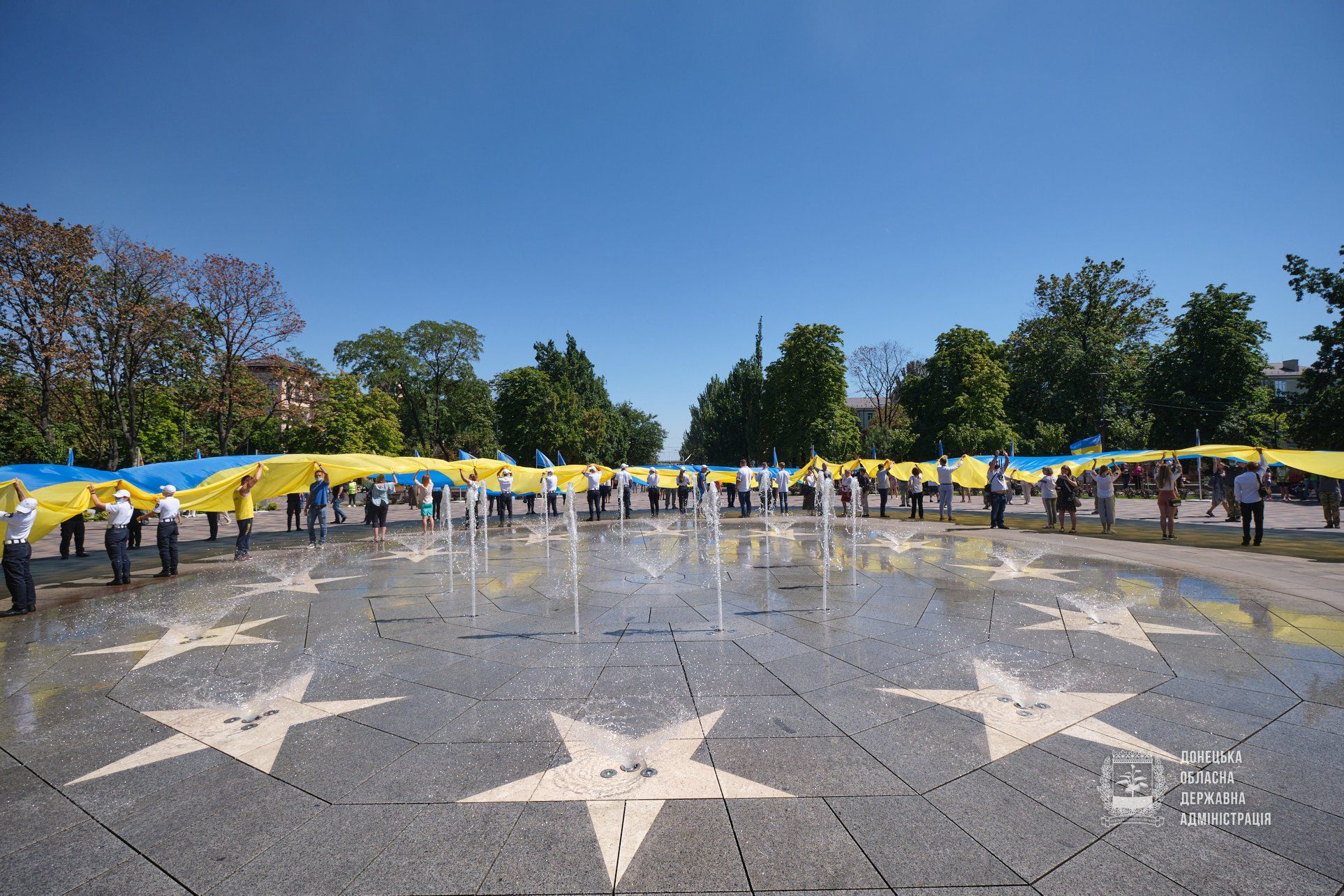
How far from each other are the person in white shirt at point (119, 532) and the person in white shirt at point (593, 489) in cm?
1364

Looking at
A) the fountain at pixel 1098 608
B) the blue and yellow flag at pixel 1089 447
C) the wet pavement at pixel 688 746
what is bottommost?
the fountain at pixel 1098 608

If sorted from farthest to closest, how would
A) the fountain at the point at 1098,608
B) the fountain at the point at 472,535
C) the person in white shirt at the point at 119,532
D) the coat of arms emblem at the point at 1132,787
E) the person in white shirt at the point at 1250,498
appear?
the person in white shirt at the point at 1250,498, the person in white shirt at the point at 119,532, the fountain at the point at 472,535, the fountain at the point at 1098,608, the coat of arms emblem at the point at 1132,787

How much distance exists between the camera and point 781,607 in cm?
796

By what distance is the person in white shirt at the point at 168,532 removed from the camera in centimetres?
1195

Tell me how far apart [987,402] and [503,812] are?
152ft

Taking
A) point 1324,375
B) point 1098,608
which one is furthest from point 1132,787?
point 1324,375

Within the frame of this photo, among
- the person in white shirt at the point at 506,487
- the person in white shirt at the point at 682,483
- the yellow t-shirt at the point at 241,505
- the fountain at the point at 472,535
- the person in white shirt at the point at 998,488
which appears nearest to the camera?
the fountain at the point at 472,535

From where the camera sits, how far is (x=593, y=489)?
23125 mm

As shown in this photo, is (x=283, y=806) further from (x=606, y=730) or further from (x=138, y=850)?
(x=606, y=730)

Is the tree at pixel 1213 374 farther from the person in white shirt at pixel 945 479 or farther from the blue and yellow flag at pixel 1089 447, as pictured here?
the person in white shirt at pixel 945 479

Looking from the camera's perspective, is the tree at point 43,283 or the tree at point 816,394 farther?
the tree at point 816,394

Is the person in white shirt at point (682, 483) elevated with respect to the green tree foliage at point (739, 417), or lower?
lower

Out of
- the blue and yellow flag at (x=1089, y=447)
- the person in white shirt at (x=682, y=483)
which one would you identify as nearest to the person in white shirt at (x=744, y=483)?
the person in white shirt at (x=682, y=483)

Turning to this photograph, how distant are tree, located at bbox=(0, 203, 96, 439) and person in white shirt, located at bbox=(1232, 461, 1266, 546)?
150ft
